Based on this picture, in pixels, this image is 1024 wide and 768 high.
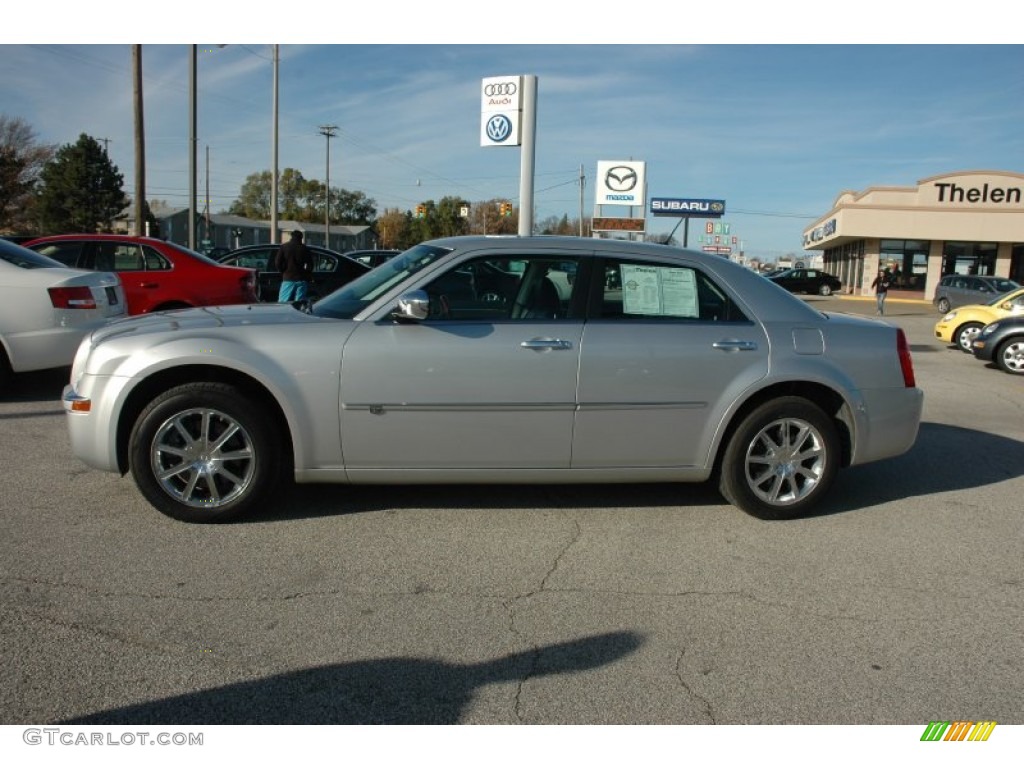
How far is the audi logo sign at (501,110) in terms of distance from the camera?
14.1 m

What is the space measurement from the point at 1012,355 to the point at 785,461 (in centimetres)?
1064

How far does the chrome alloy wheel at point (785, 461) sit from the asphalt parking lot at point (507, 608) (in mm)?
191

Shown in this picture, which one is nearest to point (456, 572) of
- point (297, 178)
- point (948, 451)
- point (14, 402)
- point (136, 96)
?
point (948, 451)

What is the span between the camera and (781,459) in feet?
15.9

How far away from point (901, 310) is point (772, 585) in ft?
111

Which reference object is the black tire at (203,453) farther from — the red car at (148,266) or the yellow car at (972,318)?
the yellow car at (972,318)

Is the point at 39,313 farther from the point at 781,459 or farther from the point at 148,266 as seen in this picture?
the point at 781,459

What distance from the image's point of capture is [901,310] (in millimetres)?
33969

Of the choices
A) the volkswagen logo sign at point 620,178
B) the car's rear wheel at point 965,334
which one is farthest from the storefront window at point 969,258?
the car's rear wheel at point 965,334

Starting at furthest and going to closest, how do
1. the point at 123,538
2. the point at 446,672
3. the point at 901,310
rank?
the point at 901,310, the point at 123,538, the point at 446,672

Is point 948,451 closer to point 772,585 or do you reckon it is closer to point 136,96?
point 772,585

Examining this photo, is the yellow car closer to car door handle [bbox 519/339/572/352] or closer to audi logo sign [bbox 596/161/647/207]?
audi logo sign [bbox 596/161/647/207]

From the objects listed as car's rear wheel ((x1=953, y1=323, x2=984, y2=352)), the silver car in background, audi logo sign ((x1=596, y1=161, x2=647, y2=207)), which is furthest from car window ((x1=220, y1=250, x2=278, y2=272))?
audi logo sign ((x1=596, y1=161, x2=647, y2=207))

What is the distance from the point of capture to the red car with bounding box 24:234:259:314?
9.65 metres
